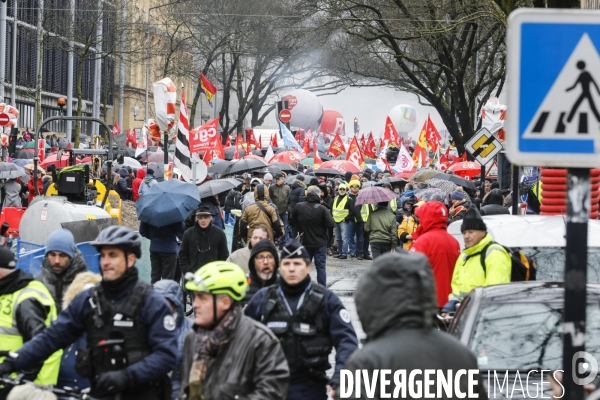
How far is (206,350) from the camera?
4.99m

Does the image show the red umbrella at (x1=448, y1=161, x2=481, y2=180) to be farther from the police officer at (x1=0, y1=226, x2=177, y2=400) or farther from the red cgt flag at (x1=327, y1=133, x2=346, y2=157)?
the police officer at (x1=0, y1=226, x2=177, y2=400)

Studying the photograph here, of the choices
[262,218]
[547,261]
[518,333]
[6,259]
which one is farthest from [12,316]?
[262,218]

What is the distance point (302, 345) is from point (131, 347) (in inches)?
44.0

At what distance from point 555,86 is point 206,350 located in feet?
6.71

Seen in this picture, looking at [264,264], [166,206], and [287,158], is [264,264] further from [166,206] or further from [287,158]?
[287,158]

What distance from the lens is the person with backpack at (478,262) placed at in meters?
8.55

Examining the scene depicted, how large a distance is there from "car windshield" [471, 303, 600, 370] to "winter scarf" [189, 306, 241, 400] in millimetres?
1945

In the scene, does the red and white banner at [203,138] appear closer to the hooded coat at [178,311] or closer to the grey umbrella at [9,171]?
the grey umbrella at [9,171]

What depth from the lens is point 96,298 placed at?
5445 mm

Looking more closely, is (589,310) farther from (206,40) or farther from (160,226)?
(206,40)

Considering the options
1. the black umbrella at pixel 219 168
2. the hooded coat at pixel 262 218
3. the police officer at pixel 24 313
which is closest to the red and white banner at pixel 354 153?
the black umbrella at pixel 219 168

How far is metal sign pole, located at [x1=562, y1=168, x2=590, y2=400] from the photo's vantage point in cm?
377

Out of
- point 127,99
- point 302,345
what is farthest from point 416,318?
point 127,99

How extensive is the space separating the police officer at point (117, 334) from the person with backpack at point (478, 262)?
3570mm
